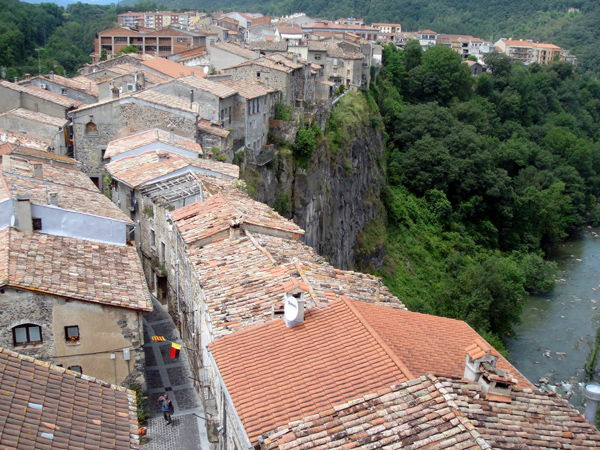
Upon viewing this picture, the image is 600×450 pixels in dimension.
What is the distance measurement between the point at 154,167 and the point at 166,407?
1233 cm

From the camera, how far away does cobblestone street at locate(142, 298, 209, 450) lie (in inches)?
680

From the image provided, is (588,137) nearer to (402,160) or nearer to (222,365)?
(402,160)

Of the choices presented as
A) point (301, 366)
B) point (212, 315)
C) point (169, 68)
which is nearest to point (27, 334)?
point (212, 315)

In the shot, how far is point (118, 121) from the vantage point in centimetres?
3369

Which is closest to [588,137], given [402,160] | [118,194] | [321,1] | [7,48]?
[402,160]

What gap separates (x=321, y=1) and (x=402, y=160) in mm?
136290

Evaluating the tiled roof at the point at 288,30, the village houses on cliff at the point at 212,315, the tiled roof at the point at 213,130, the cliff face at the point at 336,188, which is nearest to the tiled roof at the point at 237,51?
the cliff face at the point at 336,188

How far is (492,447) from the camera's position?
1014 cm

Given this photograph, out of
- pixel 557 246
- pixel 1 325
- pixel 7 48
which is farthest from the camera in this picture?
pixel 7 48

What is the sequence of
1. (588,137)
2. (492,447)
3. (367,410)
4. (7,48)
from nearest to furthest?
(492,447) → (367,410) → (7,48) → (588,137)

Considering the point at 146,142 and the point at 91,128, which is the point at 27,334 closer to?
the point at 146,142

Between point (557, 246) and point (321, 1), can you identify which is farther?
point (321, 1)

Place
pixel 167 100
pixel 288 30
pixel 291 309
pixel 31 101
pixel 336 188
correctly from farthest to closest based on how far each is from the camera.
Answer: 1. pixel 288 30
2. pixel 336 188
3. pixel 31 101
4. pixel 167 100
5. pixel 291 309

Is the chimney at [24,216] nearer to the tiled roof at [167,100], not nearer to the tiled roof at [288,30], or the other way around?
the tiled roof at [167,100]
